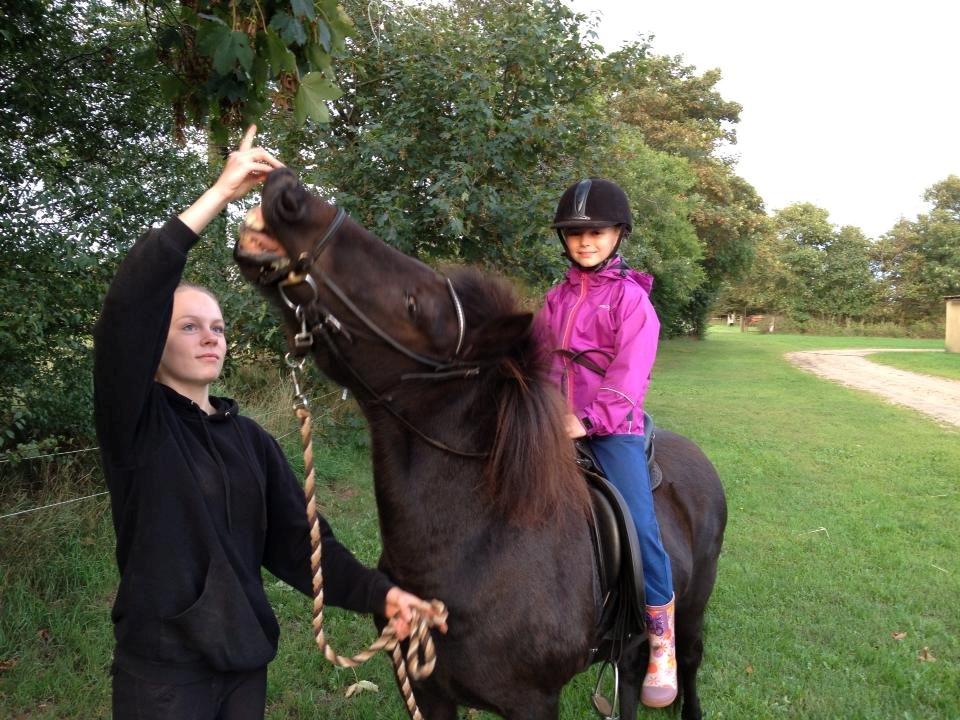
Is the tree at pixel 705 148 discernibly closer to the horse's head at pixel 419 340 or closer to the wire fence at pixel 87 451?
the wire fence at pixel 87 451

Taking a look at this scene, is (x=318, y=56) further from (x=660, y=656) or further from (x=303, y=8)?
(x=660, y=656)

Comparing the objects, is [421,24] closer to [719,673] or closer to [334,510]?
[334,510]

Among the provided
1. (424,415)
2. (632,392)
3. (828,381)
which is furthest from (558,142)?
(828,381)

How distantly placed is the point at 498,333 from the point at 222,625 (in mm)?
1093

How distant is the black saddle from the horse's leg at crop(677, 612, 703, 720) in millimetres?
1194

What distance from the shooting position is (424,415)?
1857mm

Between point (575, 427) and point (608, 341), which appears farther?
point (608, 341)

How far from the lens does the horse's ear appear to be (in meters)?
1.83

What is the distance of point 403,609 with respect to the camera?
6.12 ft

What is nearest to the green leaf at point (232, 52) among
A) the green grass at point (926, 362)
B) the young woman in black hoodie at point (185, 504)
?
the young woman in black hoodie at point (185, 504)

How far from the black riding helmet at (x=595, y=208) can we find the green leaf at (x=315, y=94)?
1094 millimetres

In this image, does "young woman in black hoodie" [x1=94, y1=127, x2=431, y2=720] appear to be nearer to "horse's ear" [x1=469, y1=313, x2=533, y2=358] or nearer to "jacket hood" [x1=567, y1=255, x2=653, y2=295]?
"horse's ear" [x1=469, y1=313, x2=533, y2=358]

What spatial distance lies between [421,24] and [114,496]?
20.1 feet

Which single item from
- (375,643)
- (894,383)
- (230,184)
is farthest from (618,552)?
(894,383)
